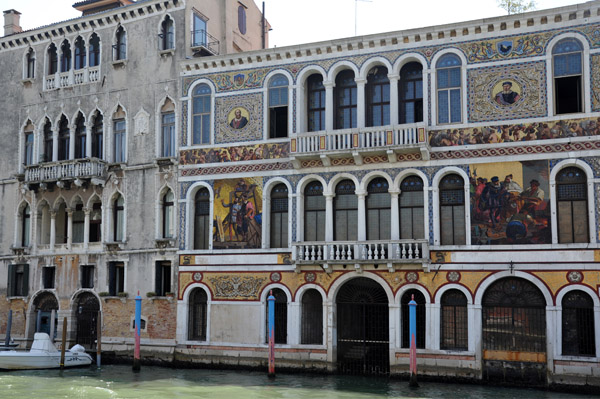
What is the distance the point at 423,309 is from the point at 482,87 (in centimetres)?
713

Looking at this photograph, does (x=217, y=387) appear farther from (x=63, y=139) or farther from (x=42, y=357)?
(x=63, y=139)

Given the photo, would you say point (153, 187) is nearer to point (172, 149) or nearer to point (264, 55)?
point (172, 149)

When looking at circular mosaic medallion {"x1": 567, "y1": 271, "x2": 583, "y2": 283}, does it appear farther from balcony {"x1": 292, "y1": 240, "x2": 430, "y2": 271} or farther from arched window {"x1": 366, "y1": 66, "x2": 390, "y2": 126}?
arched window {"x1": 366, "y1": 66, "x2": 390, "y2": 126}

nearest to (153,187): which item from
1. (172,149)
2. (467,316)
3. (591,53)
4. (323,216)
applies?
(172,149)

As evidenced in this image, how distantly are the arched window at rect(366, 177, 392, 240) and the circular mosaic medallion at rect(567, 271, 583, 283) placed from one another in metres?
5.61

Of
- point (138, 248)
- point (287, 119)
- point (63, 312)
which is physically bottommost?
point (63, 312)

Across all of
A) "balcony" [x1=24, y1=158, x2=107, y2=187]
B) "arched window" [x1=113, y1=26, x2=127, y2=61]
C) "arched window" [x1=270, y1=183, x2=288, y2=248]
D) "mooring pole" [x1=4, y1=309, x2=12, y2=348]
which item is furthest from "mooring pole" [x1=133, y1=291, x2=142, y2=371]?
"arched window" [x1=113, y1=26, x2=127, y2=61]

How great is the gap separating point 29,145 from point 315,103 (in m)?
12.9

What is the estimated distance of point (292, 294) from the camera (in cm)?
2444

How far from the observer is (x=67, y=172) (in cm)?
2855

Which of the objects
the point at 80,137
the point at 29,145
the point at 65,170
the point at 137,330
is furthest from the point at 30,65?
the point at 137,330

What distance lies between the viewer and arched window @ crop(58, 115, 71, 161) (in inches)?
1172

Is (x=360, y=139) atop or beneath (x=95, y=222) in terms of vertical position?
atop

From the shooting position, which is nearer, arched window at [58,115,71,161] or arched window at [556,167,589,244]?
arched window at [556,167,589,244]
